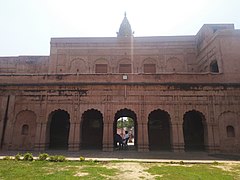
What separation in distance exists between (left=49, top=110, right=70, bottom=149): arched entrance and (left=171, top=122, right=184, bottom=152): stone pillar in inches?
373

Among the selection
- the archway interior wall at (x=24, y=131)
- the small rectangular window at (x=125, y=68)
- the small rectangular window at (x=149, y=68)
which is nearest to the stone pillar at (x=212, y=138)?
the small rectangular window at (x=149, y=68)

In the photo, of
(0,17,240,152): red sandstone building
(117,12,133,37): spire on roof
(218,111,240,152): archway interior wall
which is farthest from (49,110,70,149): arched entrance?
(117,12,133,37): spire on roof

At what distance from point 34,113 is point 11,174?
377 inches

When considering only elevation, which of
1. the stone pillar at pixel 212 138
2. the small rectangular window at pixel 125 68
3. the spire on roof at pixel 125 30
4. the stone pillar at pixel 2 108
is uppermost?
the spire on roof at pixel 125 30

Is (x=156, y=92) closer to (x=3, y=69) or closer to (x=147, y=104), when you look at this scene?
(x=147, y=104)

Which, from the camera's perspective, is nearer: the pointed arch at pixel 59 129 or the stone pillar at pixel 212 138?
the stone pillar at pixel 212 138

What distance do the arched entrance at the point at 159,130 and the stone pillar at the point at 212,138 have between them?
389 cm

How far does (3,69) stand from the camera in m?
25.3

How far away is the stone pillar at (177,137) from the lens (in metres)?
15.5

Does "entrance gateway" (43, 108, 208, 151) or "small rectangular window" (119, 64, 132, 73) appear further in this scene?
"small rectangular window" (119, 64, 132, 73)

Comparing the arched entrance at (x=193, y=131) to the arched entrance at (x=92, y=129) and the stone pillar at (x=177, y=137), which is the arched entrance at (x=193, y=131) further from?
the arched entrance at (x=92, y=129)

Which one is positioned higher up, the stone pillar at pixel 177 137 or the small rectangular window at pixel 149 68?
the small rectangular window at pixel 149 68

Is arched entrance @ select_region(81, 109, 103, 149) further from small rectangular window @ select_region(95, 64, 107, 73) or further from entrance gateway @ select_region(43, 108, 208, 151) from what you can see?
small rectangular window @ select_region(95, 64, 107, 73)

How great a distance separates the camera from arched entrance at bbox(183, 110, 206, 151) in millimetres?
18688
